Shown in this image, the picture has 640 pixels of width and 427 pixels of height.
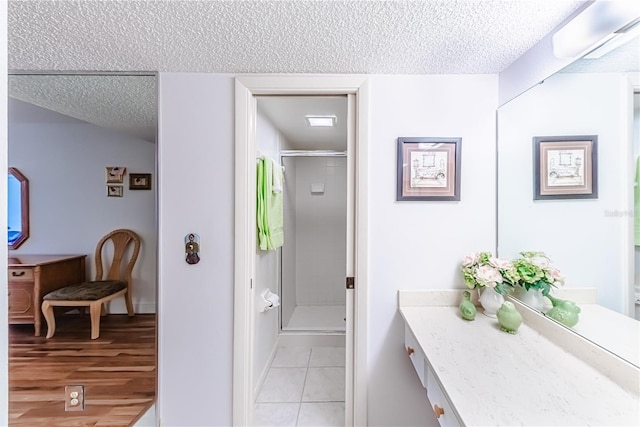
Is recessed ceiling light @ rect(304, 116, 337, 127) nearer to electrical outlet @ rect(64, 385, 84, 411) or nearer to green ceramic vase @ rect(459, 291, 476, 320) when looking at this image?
green ceramic vase @ rect(459, 291, 476, 320)

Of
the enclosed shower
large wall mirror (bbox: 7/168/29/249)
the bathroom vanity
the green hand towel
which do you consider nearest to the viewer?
the bathroom vanity

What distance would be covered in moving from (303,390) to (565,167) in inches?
81.9

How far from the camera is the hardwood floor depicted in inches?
66.2

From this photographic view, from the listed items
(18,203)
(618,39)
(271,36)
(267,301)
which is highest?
(271,36)

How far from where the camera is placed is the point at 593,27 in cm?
95

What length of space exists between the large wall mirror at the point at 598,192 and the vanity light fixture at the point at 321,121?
130cm

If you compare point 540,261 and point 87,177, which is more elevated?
point 87,177

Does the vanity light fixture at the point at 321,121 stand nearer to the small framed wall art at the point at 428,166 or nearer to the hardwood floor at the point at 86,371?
the small framed wall art at the point at 428,166

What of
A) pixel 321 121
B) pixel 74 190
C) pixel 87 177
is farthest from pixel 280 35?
pixel 74 190

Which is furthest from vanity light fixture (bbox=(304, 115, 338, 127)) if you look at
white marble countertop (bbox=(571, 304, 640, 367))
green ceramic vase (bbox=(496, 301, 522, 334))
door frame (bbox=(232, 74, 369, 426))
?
white marble countertop (bbox=(571, 304, 640, 367))

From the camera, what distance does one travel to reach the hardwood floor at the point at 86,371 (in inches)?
66.2

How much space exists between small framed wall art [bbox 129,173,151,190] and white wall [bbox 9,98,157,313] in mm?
47

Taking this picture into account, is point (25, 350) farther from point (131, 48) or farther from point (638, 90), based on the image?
point (638, 90)

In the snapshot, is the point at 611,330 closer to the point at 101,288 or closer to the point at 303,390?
the point at 303,390
